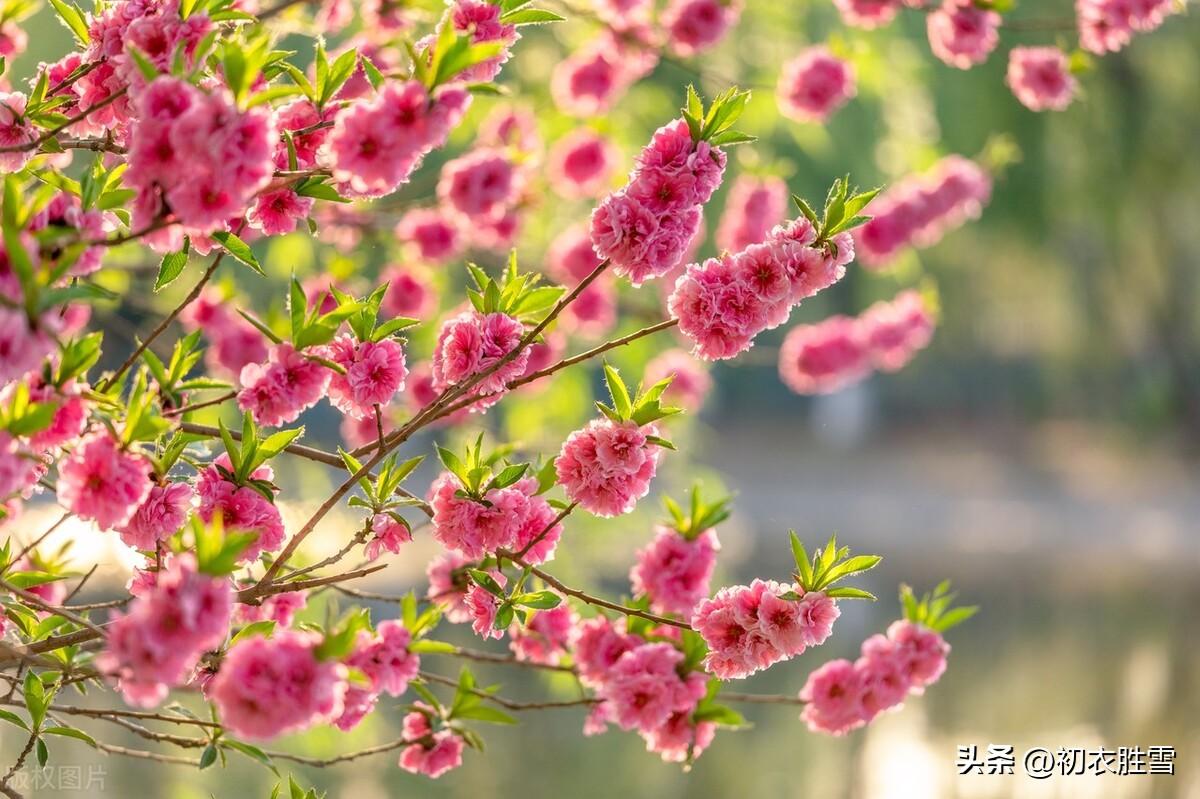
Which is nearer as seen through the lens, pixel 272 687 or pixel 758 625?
pixel 272 687

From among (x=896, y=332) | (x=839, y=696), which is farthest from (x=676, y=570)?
(x=896, y=332)

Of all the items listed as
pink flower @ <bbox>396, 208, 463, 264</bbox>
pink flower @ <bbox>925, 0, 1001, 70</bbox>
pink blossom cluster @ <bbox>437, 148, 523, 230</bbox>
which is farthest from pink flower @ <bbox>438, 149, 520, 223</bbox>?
pink flower @ <bbox>925, 0, 1001, 70</bbox>

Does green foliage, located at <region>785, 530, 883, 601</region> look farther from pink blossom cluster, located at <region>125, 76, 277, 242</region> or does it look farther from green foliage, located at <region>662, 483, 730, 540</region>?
pink blossom cluster, located at <region>125, 76, 277, 242</region>

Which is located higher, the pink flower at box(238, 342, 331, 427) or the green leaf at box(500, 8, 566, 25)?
the green leaf at box(500, 8, 566, 25)

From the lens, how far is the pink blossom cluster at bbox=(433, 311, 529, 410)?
1.58 m

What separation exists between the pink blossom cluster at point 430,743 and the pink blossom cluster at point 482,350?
0.50 meters

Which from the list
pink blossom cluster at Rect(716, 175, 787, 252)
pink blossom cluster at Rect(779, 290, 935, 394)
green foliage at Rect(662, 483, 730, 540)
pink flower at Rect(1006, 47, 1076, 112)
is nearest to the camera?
green foliage at Rect(662, 483, 730, 540)

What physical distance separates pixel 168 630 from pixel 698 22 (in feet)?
7.56

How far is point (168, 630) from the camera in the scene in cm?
109

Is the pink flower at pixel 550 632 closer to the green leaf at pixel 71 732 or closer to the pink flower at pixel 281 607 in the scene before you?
the pink flower at pixel 281 607

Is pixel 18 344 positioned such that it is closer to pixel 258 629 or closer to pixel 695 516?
pixel 258 629

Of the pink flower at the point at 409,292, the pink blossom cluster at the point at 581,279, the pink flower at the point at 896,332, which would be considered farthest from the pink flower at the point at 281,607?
the pink flower at the point at 896,332

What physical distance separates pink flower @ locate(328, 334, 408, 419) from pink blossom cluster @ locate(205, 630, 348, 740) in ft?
1.55

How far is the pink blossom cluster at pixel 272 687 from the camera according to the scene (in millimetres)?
1156
